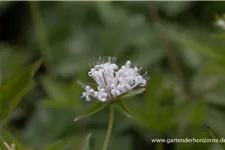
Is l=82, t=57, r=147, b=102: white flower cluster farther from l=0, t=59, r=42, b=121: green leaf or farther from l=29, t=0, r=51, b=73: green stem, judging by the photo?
l=29, t=0, r=51, b=73: green stem

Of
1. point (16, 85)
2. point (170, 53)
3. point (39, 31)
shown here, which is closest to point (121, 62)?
point (170, 53)

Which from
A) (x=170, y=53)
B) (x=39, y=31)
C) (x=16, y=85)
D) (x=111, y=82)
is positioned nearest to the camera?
(x=111, y=82)

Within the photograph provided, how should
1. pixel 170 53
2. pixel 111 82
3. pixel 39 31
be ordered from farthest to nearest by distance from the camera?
pixel 39 31
pixel 170 53
pixel 111 82

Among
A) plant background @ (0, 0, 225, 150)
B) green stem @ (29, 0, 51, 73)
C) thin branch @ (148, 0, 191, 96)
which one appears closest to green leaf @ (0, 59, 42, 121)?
plant background @ (0, 0, 225, 150)

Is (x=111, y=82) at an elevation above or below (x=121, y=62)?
above

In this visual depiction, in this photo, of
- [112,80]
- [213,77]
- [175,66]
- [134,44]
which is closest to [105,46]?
[134,44]

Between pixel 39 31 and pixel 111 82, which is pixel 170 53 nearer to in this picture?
pixel 39 31

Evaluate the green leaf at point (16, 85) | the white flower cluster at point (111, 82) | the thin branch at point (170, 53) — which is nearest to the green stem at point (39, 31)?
the thin branch at point (170, 53)
